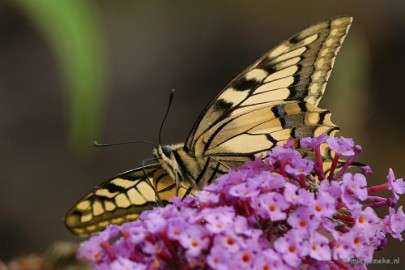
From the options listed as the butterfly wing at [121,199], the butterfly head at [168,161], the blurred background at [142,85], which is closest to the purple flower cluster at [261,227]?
the butterfly head at [168,161]

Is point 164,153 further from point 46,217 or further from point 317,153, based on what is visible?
point 46,217

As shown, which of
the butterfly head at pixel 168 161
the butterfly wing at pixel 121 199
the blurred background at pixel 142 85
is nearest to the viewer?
the butterfly head at pixel 168 161

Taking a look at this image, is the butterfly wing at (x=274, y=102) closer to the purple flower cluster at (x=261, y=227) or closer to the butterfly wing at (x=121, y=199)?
the butterfly wing at (x=121, y=199)

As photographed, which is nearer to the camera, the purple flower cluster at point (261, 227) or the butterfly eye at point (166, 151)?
the purple flower cluster at point (261, 227)

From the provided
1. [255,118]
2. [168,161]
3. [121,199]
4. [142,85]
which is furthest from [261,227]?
[142,85]

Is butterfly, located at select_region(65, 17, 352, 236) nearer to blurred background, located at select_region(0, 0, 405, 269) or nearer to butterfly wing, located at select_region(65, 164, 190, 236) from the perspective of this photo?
butterfly wing, located at select_region(65, 164, 190, 236)

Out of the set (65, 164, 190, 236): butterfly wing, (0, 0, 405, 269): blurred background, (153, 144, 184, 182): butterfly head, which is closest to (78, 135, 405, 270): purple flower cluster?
(153, 144, 184, 182): butterfly head

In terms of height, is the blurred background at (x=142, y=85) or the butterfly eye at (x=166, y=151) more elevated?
the butterfly eye at (x=166, y=151)
